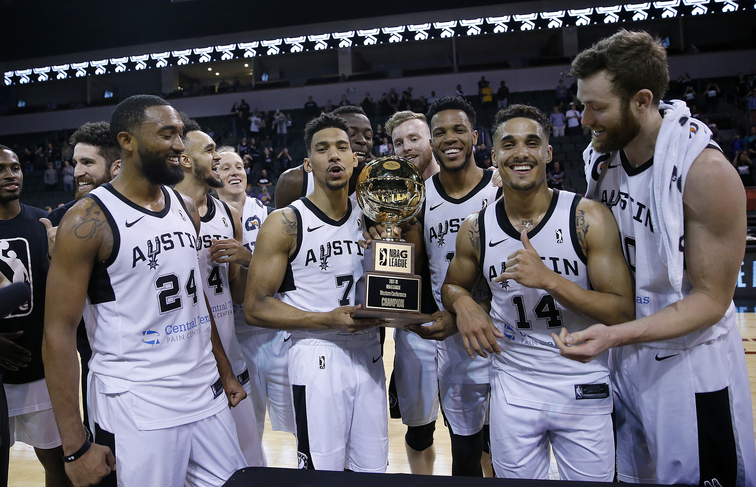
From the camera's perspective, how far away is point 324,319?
2.36 metres

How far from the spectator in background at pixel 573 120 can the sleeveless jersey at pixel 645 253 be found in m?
14.9

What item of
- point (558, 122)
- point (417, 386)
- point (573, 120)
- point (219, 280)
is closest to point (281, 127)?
point (558, 122)

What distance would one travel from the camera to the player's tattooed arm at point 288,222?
2561mm

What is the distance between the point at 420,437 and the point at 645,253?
1998 mm

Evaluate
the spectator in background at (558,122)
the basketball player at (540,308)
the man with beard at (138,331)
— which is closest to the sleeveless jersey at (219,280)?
the man with beard at (138,331)

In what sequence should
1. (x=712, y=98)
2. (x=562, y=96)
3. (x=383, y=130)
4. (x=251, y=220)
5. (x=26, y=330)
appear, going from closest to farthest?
(x=26, y=330)
(x=251, y=220)
(x=712, y=98)
(x=562, y=96)
(x=383, y=130)

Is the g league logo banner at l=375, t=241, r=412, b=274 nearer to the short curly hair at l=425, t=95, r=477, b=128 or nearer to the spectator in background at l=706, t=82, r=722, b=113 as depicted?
the short curly hair at l=425, t=95, r=477, b=128

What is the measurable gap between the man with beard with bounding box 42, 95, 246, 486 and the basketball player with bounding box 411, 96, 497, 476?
4.43 ft

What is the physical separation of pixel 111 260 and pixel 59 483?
6.11ft

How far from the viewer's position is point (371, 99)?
1994cm

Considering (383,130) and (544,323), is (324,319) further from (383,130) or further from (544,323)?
(383,130)

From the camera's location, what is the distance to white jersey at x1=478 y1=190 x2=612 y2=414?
216 centimetres

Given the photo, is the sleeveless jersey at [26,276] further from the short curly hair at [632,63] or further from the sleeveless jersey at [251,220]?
the short curly hair at [632,63]

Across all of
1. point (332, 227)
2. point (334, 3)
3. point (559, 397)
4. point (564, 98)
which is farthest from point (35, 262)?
point (564, 98)
